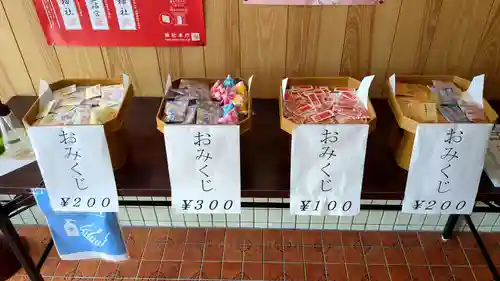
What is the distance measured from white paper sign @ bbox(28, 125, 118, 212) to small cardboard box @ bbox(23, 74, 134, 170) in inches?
1.6

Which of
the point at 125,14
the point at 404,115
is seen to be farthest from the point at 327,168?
the point at 125,14

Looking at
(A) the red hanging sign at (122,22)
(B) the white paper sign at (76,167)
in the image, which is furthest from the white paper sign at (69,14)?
(B) the white paper sign at (76,167)

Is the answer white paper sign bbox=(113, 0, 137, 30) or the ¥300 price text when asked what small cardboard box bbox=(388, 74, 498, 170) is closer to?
the ¥300 price text

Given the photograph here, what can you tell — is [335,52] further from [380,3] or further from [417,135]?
[417,135]

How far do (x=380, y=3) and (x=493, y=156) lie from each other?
0.59m

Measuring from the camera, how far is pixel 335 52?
1.47 m

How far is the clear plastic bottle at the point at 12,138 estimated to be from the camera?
1.30 metres

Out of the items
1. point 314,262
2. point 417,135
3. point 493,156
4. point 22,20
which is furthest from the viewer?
point 314,262

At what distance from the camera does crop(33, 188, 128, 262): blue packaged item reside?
1.35 meters

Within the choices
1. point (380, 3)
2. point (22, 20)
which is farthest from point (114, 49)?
point (380, 3)

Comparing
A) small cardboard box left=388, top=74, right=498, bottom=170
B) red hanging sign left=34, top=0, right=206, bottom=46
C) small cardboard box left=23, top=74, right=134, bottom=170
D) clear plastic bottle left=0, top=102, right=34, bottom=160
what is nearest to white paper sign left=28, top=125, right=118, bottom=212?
small cardboard box left=23, top=74, right=134, bottom=170

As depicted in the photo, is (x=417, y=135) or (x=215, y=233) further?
(x=215, y=233)

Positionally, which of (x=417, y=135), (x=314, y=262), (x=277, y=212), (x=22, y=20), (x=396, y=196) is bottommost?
(x=314, y=262)

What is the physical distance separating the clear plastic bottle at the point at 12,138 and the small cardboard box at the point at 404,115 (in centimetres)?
111
